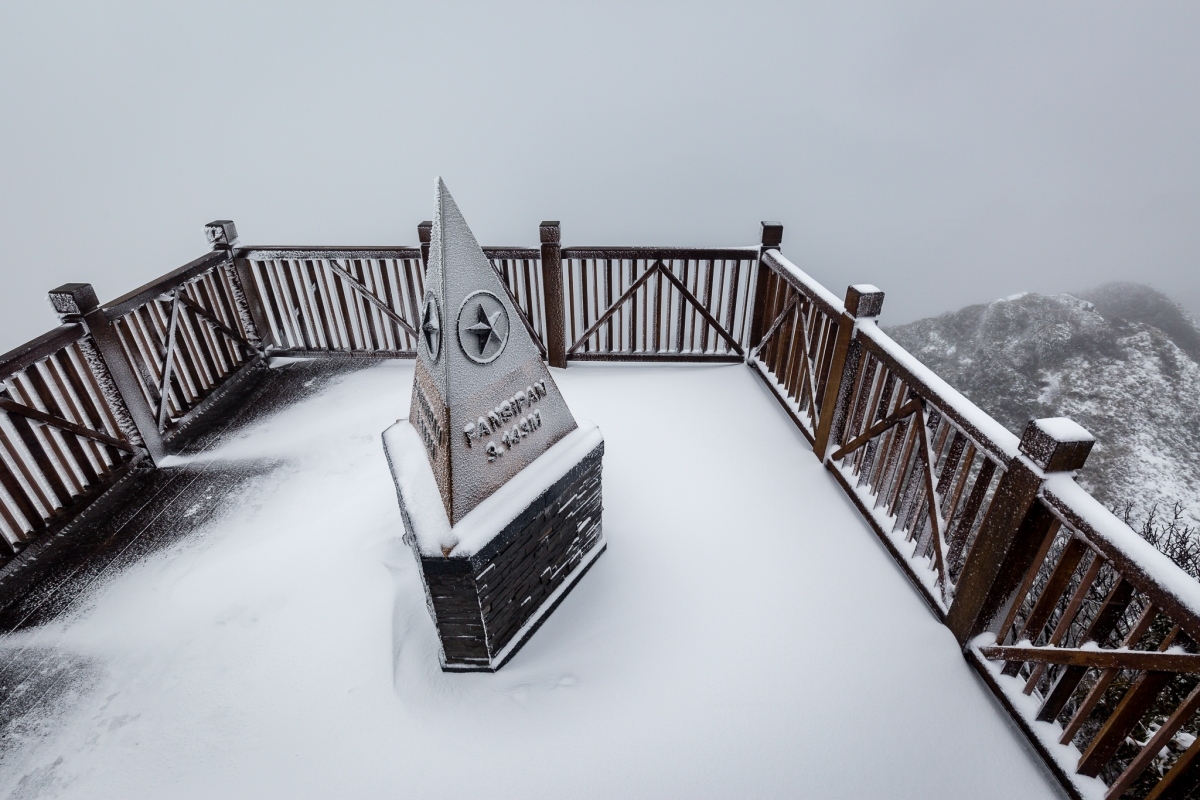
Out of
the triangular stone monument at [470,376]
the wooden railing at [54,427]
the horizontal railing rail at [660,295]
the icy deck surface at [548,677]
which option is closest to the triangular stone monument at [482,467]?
the triangular stone monument at [470,376]

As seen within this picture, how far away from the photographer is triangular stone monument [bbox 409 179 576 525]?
275cm

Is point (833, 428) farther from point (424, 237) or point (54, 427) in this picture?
point (54, 427)

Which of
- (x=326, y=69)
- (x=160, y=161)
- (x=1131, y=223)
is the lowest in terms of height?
(x=1131, y=223)

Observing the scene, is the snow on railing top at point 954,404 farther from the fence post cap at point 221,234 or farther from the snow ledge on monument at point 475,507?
the fence post cap at point 221,234

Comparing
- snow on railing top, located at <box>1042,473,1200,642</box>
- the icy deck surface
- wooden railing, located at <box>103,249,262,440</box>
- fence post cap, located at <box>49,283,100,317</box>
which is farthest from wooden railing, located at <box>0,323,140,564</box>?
snow on railing top, located at <box>1042,473,1200,642</box>

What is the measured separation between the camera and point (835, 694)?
2.93 metres

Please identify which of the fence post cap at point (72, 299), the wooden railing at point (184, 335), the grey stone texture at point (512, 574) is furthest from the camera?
the wooden railing at point (184, 335)

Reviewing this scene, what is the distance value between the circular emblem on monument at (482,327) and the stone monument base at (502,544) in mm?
704

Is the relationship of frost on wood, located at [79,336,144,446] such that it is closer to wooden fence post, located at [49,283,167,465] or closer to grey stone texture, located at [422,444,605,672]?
wooden fence post, located at [49,283,167,465]

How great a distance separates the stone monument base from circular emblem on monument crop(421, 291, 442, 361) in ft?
2.35

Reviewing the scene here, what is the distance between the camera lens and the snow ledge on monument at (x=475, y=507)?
8.86 feet

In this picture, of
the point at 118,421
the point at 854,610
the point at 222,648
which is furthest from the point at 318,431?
the point at 854,610

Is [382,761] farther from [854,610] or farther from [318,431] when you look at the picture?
[318,431]

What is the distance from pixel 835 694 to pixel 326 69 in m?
117
